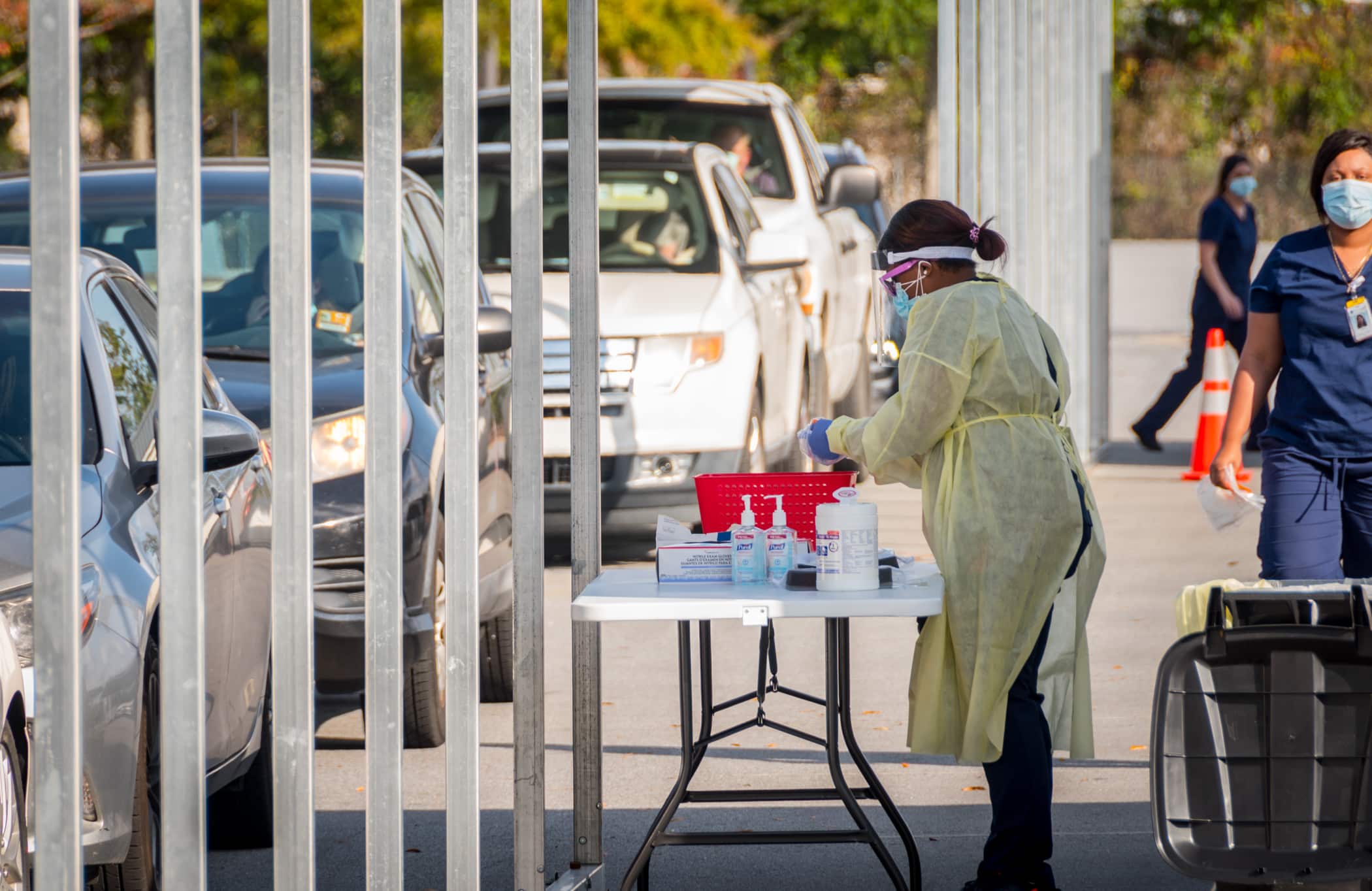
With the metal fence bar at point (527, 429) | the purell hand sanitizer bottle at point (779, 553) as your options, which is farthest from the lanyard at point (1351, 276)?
the metal fence bar at point (527, 429)

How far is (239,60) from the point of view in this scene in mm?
35438

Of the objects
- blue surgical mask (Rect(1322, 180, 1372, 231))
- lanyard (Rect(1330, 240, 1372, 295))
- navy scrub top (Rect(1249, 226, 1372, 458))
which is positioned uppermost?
blue surgical mask (Rect(1322, 180, 1372, 231))

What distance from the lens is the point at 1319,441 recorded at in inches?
218

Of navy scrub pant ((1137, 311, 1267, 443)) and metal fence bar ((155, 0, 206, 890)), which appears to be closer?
metal fence bar ((155, 0, 206, 890))

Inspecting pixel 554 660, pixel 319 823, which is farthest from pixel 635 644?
pixel 319 823

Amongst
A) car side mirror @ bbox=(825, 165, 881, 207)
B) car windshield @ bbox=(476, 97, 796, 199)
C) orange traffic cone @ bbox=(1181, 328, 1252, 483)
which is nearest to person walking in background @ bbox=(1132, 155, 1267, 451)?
orange traffic cone @ bbox=(1181, 328, 1252, 483)

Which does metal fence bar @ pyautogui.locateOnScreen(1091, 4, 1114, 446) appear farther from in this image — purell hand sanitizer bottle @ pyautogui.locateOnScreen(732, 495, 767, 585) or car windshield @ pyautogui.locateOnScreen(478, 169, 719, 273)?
purell hand sanitizer bottle @ pyautogui.locateOnScreen(732, 495, 767, 585)

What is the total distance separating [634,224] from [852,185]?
2469 millimetres

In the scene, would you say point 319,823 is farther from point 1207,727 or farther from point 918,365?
point 1207,727

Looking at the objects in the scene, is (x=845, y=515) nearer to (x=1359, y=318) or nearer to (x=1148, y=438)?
(x=1359, y=318)

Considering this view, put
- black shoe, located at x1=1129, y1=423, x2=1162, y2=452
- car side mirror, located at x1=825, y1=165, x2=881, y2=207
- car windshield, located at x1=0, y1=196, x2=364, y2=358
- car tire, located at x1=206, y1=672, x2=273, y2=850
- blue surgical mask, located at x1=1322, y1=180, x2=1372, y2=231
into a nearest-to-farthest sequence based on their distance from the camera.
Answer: blue surgical mask, located at x1=1322, y1=180, x2=1372, y2=231, car tire, located at x1=206, y1=672, x2=273, y2=850, car windshield, located at x1=0, y1=196, x2=364, y2=358, car side mirror, located at x1=825, y1=165, x2=881, y2=207, black shoe, located at x1=1129, y1=423, x2=1162, y2=452

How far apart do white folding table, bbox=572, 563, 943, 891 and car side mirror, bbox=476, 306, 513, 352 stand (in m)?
2.18

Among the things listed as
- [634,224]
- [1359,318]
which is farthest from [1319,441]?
[634,224]

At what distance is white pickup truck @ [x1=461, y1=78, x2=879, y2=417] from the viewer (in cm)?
1294
